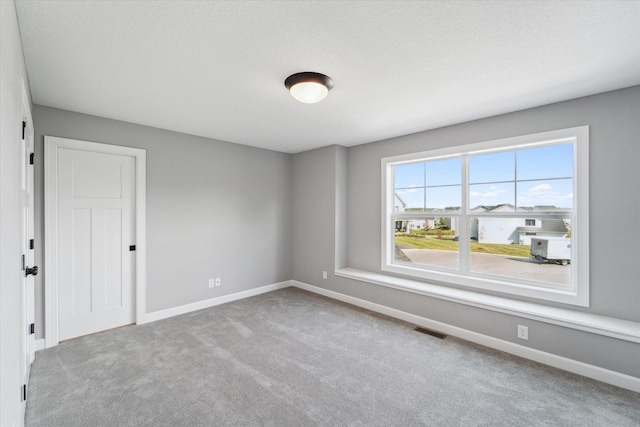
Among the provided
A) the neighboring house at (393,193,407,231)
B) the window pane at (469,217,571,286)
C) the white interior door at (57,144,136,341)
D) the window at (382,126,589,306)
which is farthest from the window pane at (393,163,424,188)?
the white interior door at (57,144,136,341)

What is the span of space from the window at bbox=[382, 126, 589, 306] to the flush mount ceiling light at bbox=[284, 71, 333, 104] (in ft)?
6.59

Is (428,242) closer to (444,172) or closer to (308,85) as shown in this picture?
(444,172)

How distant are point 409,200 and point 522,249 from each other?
1476mm

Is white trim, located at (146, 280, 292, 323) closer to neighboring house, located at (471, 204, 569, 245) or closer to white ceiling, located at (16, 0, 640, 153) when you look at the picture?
white ceiling, located at (16, 0, 640, 153)

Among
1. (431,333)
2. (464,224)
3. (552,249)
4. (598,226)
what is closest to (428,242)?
(464,224)

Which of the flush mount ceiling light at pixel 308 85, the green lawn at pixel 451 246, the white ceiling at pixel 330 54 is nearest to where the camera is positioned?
the white ceiling at pixel 330 54

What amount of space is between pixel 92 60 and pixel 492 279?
14.1 feet

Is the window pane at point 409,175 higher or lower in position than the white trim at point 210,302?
higher

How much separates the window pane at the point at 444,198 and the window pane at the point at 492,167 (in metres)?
0.24

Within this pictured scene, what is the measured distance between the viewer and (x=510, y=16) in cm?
159

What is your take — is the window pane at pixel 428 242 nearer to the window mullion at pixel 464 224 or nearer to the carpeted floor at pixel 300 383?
the window mullion at pixel 464 224

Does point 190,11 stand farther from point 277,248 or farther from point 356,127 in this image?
point 277,248

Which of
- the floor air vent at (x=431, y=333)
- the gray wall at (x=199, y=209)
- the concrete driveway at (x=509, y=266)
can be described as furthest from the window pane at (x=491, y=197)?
the gray wall at (x=199, y=209)

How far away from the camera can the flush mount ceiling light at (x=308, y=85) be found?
2.20 meters
